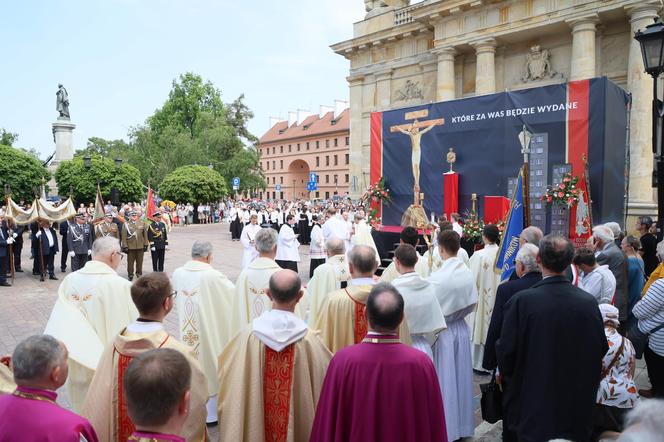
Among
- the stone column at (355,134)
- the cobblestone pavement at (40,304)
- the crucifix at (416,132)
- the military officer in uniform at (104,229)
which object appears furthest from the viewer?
the stone column at (355,134)

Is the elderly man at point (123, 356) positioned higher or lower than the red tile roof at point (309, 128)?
lower

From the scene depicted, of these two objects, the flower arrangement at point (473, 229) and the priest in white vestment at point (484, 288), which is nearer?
the priest in white vestment at point (484, 288)

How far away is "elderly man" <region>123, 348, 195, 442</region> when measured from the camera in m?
1.80

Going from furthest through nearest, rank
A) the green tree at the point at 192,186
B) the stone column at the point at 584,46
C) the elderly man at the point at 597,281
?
the green tree at the point at 192,186 → the stone column at the point at 584,46 → the elderly man at the point at 597,281

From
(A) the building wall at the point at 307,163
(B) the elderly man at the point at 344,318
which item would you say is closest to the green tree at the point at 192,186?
(B) the elderly man at the point at 344,318

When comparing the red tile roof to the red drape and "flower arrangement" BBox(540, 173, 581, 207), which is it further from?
"flower arrangement" BBox(540, 173, 581, 207)

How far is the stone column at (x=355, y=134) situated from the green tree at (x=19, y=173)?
24.0 meters

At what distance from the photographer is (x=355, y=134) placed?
26656 millimetres

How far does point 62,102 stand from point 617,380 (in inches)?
1911

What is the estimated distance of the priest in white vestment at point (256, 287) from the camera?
4.77 meters

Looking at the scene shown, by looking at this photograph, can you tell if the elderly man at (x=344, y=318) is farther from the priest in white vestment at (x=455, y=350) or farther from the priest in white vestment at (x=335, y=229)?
the priest in white vestment at (x=335, y=229)

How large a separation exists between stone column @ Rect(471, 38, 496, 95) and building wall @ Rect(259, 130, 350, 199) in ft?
168

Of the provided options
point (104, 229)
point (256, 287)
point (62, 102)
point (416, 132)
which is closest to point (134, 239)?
point (104, 229)

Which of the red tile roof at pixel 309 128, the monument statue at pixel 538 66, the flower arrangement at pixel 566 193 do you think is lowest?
the flower arrangement at pixel 566 193
